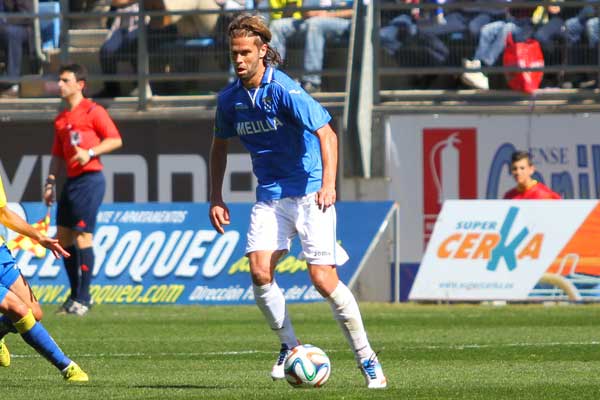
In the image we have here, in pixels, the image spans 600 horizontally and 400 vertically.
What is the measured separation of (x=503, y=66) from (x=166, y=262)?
5.41 meters

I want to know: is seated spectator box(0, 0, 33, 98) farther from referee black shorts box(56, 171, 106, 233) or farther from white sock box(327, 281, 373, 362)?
white sock box(327, 281, 373, 362)

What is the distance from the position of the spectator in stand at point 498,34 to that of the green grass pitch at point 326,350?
13.7ft

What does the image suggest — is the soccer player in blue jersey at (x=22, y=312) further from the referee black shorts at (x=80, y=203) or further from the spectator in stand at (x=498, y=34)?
the spectator in stand at (x=498, y=34)

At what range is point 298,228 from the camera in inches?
350

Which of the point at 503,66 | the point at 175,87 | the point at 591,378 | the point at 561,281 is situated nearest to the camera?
the point at 591,378

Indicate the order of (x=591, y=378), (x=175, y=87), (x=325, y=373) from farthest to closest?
(x=175, y=87) → (x=591, y=378) → (x=325, y=373)

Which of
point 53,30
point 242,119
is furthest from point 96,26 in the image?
point 242,119

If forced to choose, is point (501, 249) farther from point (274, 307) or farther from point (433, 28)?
point (274, 307)

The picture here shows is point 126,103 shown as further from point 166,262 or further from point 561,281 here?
point 561,281

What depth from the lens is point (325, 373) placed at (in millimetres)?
8688

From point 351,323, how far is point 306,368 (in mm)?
397

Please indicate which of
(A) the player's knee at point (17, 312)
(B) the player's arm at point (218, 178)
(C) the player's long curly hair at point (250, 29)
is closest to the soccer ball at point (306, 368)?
(B) the player's arm at point (218, 178)

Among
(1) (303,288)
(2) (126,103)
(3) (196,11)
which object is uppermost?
(3) (196,11)

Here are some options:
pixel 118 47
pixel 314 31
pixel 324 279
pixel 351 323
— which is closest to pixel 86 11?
pixel 118 47
